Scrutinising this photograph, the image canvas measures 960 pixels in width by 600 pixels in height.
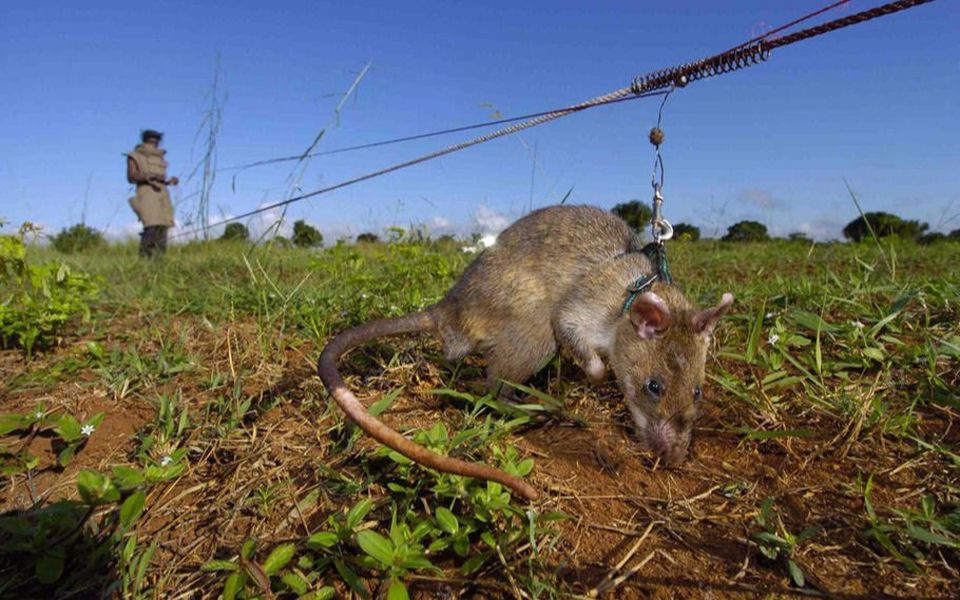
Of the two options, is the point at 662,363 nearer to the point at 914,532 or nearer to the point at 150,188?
the point at 914,532

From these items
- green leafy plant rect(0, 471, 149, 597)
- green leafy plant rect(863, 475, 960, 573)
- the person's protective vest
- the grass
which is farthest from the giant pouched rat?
the person's protective vest

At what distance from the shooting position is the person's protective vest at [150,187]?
33.7ft

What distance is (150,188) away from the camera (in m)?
10.4

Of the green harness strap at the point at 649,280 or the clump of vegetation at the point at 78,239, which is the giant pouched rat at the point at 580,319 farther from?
the clump of vegetation at the point at 78,239

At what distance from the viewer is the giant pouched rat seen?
251cm

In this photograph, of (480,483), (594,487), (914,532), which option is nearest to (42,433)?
(480,483)

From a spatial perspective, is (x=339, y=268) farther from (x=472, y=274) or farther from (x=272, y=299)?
(x=472, y=274)

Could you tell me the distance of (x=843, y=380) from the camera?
2551 mm

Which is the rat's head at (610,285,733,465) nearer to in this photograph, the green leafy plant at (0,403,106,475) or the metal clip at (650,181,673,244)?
the metal clip at (650,181,673,244)

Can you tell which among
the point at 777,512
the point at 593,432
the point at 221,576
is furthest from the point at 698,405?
the point at 221,576

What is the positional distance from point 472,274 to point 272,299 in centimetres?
176

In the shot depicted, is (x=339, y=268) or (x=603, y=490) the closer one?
(x=603, y=490)

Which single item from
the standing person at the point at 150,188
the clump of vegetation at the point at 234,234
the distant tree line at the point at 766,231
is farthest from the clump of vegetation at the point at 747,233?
the standing person at the point at 150,188

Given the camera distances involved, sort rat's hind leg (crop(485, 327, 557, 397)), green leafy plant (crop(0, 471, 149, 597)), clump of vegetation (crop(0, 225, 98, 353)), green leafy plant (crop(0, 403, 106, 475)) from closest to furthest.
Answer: green leafy plant (crop(0, 471, 149, 597)) → green leafy plant (crop(0, 403, 106, 475)) → rat's hind leg (crop(485, 327, 557, 397)) → clump of vegetation (crop(0, 225, 98, 353))
